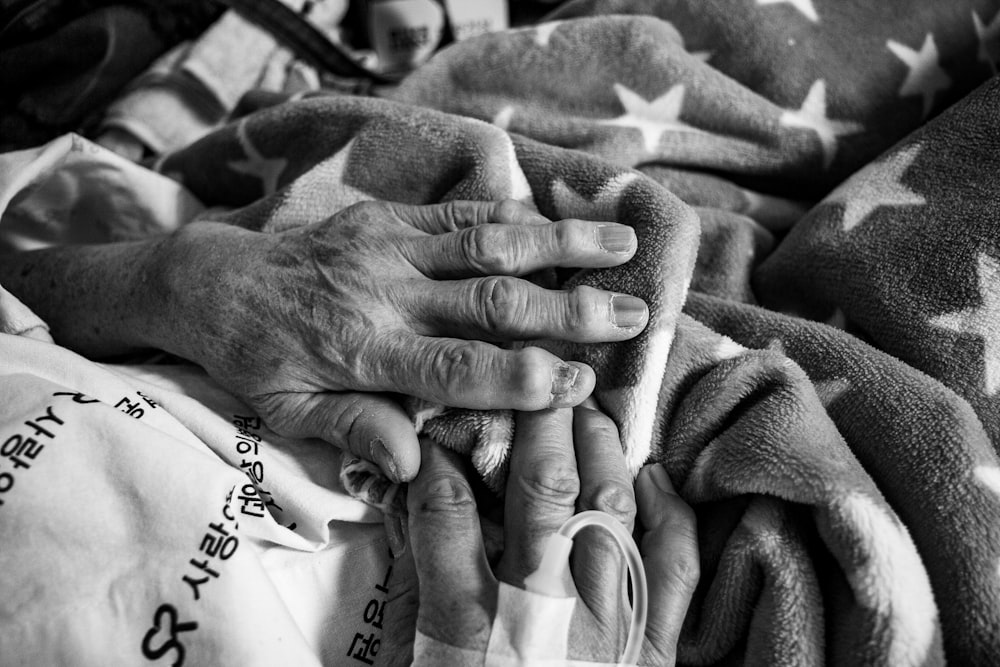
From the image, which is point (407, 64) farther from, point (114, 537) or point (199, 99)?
point (114, 537)

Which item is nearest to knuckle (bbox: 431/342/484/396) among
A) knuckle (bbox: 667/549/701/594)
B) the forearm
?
knuckle (bbox: 667/549/701/594)

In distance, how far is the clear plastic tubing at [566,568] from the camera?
1.67 ft

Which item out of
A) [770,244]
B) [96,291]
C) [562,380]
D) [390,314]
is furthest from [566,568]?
Answer: [96,291]

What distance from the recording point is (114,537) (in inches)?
20.8

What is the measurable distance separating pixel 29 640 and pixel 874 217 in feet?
2.84

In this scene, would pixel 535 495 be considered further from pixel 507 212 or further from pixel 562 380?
pixel 507 212

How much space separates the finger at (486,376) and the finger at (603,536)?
0.06 m

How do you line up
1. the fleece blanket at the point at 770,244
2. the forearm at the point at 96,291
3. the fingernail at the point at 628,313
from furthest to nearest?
1. the forearm at the point at 96,291
2. the fingernail at the point at 628,313
3. the fleece blanket at the point at 770,244

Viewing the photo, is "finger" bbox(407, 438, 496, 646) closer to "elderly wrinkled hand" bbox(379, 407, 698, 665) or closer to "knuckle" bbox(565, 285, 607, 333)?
"elderly wrinkled hand" bbox(379, 407, 698, 665)

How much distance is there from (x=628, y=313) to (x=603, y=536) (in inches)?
7.8

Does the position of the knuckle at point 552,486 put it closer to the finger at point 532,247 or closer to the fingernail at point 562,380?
the fingernail at point 562,380

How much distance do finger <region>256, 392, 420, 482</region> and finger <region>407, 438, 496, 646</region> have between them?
3cm

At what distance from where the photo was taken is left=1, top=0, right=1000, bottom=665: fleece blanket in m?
0.51

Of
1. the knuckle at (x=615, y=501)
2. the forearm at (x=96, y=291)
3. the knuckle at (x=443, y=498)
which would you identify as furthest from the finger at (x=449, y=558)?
the forearm at (x=96, y=291)
